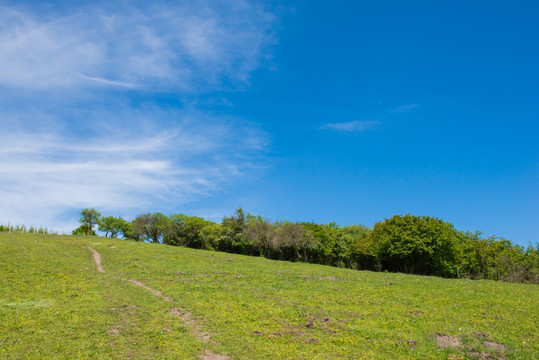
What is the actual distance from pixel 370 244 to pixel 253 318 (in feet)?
190

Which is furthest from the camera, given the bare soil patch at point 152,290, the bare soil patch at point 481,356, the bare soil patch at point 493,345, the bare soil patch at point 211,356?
the bare soil patch at point 152,290

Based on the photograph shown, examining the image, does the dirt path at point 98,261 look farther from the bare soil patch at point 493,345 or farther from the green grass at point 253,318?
the bare soil patch at point 493,345

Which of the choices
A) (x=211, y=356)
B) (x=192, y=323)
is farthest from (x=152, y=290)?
(x=211, y=356)

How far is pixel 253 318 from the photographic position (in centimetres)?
2150

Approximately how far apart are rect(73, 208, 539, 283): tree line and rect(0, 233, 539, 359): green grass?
30.4 metres

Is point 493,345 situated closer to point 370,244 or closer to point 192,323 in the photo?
point 192,323

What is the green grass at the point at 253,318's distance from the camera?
1653 centimetres

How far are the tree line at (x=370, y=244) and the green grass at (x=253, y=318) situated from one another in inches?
1198

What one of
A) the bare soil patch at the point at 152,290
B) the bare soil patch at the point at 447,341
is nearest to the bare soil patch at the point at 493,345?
the bare soil patch at the point at 447,341

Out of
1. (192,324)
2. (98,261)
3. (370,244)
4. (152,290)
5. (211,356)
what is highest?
(370,244)

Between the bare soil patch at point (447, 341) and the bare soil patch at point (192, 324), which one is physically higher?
the bare soil patch at point (447, 341)

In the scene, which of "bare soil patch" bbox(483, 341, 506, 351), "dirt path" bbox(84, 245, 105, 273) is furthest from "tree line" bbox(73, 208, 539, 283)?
"bare soil patch" bbox(483, 341, 506, 351)

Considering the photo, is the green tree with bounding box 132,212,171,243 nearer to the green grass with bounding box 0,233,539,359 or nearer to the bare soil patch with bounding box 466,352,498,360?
the green grass with bounding box 0,233,539,359

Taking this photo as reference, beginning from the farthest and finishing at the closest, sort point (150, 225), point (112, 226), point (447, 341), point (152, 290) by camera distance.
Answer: point (112, 226), point (150, 225), point (152, 290), point (447, 341)
